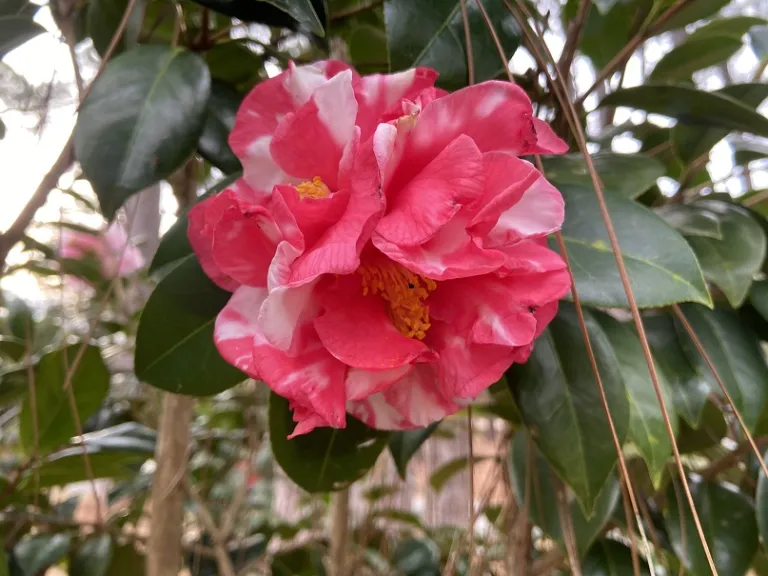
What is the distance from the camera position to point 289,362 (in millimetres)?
320

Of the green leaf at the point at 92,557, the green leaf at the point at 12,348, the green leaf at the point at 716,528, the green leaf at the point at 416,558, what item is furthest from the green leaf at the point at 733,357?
the green leaf at the point at 12,348

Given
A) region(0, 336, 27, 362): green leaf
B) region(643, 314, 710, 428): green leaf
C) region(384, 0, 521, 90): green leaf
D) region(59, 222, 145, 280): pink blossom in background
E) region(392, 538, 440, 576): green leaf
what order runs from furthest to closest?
region(59, 222, 145, 280): pink blossom in background → region(392, 538, 440, 576): green leaf → region(0, 336, 27, 362): green leaf → region(643, 314, 710, 428): green leaf → region(384, 0, 521, 90): green leaf

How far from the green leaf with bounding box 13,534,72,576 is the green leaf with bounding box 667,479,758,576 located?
698mm

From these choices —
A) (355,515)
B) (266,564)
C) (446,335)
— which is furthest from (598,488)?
(355,515)

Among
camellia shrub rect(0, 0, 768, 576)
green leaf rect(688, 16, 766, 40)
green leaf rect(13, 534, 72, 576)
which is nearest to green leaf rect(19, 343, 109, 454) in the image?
camellia shrub rect(0, 0, 768, 576)

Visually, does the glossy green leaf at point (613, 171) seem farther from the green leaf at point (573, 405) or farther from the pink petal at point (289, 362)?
the pink petal at point (289, 362)

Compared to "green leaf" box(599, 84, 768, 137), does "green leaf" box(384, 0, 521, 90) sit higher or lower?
higher

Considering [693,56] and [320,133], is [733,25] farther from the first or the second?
[320,133]

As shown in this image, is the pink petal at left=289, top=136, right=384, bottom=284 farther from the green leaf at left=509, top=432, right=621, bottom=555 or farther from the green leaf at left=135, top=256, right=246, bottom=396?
the green leaf at left=509, top=432, right=621, bottom=555

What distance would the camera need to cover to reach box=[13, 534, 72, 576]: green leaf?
636 mm

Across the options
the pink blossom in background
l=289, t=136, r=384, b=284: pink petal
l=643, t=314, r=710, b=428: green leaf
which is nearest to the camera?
l=289, t=136, r=384, b=284: pink petal

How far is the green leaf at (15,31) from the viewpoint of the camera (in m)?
0.42

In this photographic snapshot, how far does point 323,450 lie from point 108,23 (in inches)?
16.0

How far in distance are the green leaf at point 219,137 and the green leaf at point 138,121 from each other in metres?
0.06
